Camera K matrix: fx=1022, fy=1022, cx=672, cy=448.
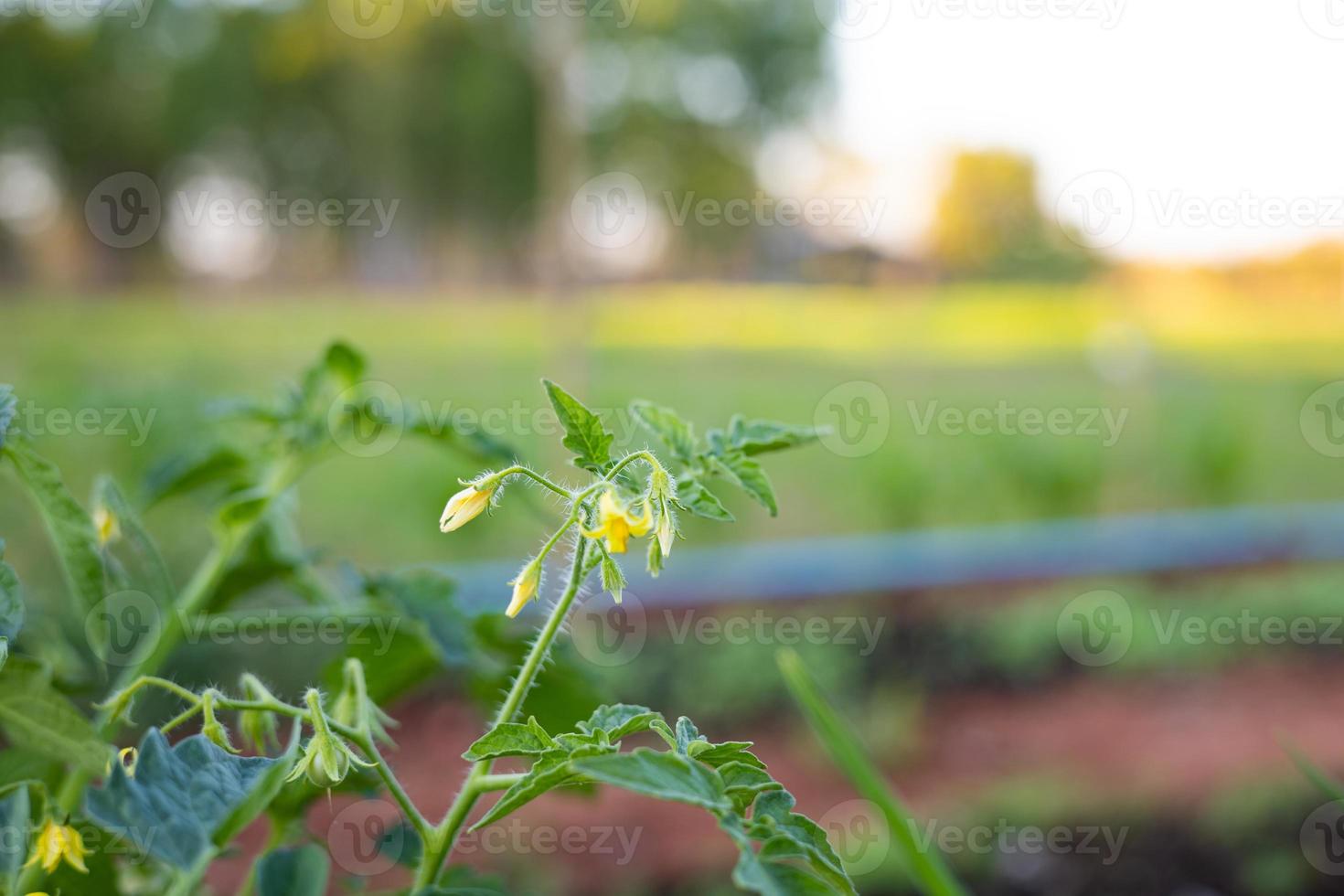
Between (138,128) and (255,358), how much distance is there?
11.0 m

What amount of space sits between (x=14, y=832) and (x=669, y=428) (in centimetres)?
35

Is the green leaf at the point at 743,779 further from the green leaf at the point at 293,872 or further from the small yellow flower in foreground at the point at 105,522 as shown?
the small yellow flower in foreground at the point at 105,522

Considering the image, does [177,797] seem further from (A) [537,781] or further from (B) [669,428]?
(B) [669,428]

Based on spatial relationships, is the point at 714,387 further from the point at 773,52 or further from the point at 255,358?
the point at 773,52

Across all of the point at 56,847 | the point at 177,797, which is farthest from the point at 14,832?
the point at 177,797

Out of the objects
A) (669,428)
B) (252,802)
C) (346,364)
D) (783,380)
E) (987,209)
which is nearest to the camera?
(252,802)

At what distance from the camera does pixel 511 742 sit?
44cm

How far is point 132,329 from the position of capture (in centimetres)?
998

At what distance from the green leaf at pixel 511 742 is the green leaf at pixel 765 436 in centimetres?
19

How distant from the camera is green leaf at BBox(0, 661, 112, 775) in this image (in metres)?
0.47

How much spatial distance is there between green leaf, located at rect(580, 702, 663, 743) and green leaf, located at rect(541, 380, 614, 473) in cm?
11

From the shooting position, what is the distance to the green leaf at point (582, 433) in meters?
0.48

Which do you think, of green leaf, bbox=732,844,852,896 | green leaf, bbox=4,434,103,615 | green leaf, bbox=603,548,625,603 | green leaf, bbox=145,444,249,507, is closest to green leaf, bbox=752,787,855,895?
green leaf, bbox=732,844,852,896

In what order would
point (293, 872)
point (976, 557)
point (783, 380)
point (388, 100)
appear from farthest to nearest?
point (388, 100)
point (783, 380)
point (976, 557)
point (293, 872)
